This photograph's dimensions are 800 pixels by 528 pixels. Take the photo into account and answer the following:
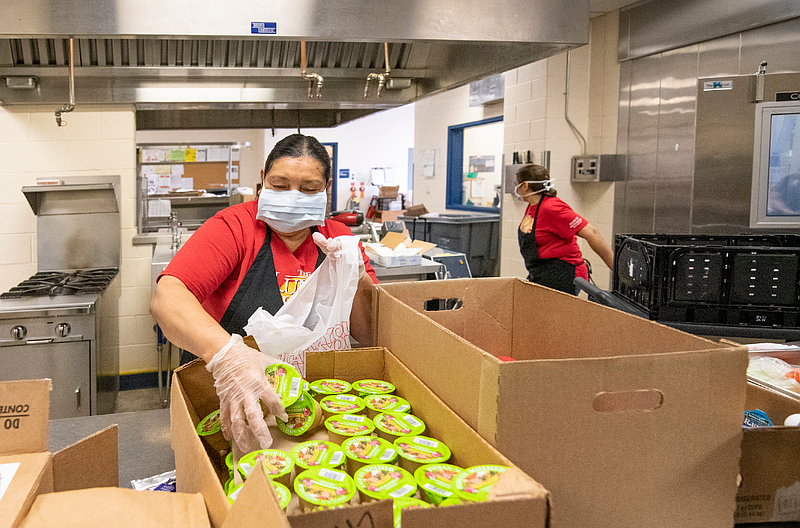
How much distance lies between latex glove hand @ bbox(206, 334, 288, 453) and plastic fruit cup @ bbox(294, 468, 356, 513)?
0.18 metres

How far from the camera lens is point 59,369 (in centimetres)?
307

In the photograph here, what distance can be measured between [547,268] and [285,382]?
3478 mm

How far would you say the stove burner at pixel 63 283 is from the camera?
320 centimetres

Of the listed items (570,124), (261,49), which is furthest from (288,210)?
(570,124)

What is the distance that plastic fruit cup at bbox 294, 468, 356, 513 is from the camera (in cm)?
72

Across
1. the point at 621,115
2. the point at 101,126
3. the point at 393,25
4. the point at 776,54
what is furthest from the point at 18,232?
the point at 776,54

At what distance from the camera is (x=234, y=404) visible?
974 millimetres

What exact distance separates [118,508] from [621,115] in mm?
5009

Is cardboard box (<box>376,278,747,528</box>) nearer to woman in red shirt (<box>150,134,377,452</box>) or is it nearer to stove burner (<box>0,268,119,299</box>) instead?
woman in red shirt (<box>150,134,377,452</box>)

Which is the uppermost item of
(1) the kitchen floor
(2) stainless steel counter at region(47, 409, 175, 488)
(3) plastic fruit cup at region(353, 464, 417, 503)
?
(3) plastic fruit cup at region(353, 464, 417, 503)

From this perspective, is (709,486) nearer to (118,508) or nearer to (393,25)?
(118,508)

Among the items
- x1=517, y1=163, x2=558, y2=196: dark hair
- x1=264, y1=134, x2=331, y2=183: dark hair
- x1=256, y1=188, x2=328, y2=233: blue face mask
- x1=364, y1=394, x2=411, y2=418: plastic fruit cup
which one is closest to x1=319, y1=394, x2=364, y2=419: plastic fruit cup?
x1=364, y1=394, x2=411, y2=418: plastic fruit cup

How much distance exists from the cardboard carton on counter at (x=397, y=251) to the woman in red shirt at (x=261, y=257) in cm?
174

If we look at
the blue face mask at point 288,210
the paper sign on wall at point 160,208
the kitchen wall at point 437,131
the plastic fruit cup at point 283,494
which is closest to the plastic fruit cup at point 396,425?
the plastic fruit cup at point 283,494
